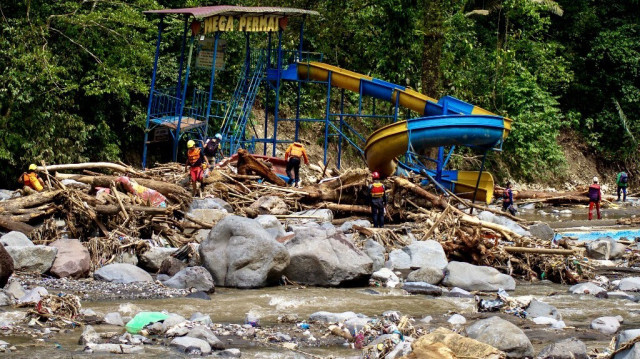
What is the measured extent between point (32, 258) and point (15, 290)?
1.61 metres

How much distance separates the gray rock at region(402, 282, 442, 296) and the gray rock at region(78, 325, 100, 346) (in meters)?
4.51

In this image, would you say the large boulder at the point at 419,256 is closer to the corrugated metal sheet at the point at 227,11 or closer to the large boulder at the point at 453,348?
the large boulder at the point at 453,348

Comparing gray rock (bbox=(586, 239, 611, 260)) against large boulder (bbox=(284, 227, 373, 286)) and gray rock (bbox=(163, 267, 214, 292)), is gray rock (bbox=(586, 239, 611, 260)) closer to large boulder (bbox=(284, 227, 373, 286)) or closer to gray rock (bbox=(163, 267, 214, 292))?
large boulder (bbox=(284, 227, 373, 286))

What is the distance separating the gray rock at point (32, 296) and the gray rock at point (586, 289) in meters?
6.61

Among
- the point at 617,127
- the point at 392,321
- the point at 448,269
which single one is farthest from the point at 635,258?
the point at 617,127

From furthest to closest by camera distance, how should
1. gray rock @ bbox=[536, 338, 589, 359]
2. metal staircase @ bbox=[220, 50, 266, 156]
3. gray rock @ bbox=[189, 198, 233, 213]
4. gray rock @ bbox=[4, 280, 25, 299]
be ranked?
metal staircase @ bbox=[220, 50, 266, 156], gray rock @ bbox=[189, 198, 233, 213], gray rock @ bbox=[4, 280, 25, 299], gray rock @ bbox=[536, 338, 589, 359]

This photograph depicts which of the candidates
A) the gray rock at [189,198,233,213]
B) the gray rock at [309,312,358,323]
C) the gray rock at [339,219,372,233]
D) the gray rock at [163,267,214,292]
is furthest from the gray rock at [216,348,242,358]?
the gray rock at [189,198,233,213]

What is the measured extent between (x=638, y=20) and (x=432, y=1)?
13904 millimetres

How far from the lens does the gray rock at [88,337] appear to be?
6.92 m

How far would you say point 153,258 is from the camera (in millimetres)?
11266

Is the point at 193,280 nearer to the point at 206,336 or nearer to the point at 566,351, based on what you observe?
the point at 206,336

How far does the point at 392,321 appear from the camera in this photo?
8180 millimetres

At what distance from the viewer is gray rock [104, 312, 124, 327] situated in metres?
7.83

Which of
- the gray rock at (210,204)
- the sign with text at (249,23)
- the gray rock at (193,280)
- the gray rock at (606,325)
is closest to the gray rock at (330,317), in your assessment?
the gray rock at (193,280)
